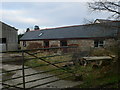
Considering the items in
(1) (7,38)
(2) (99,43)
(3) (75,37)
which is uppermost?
(1) (7,38)

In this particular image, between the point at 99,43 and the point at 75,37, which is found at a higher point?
the point at 75,37

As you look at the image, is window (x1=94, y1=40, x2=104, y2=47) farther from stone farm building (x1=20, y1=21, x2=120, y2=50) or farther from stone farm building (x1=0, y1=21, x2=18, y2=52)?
stone farm building (x1=0, y1=21, x2=18, y2=52)

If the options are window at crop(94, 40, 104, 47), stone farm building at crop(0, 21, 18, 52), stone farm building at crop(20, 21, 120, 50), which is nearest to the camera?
stone farm building at crop(20, 21, 120, 50)

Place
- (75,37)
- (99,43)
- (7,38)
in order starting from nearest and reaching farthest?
(99,43) → (75,37) → (7,38)

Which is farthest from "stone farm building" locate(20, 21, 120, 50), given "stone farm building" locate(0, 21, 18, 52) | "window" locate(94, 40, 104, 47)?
"stone farm building" locate(0, 21, 18, 52)

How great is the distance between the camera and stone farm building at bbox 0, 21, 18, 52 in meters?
22.9

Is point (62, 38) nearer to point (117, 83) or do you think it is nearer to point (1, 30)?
point (1, 30)

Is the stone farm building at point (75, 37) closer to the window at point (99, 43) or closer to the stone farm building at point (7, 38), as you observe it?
the window at point (99, 43)

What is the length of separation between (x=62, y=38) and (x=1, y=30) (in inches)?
403

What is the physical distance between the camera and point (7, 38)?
78.5 ft

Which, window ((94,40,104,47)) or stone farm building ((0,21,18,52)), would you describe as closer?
window ((94,40,104,47))

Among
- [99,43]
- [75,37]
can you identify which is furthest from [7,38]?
[99,43]

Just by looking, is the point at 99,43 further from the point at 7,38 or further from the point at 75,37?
the point at 7,38

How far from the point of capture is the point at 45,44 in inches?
938
